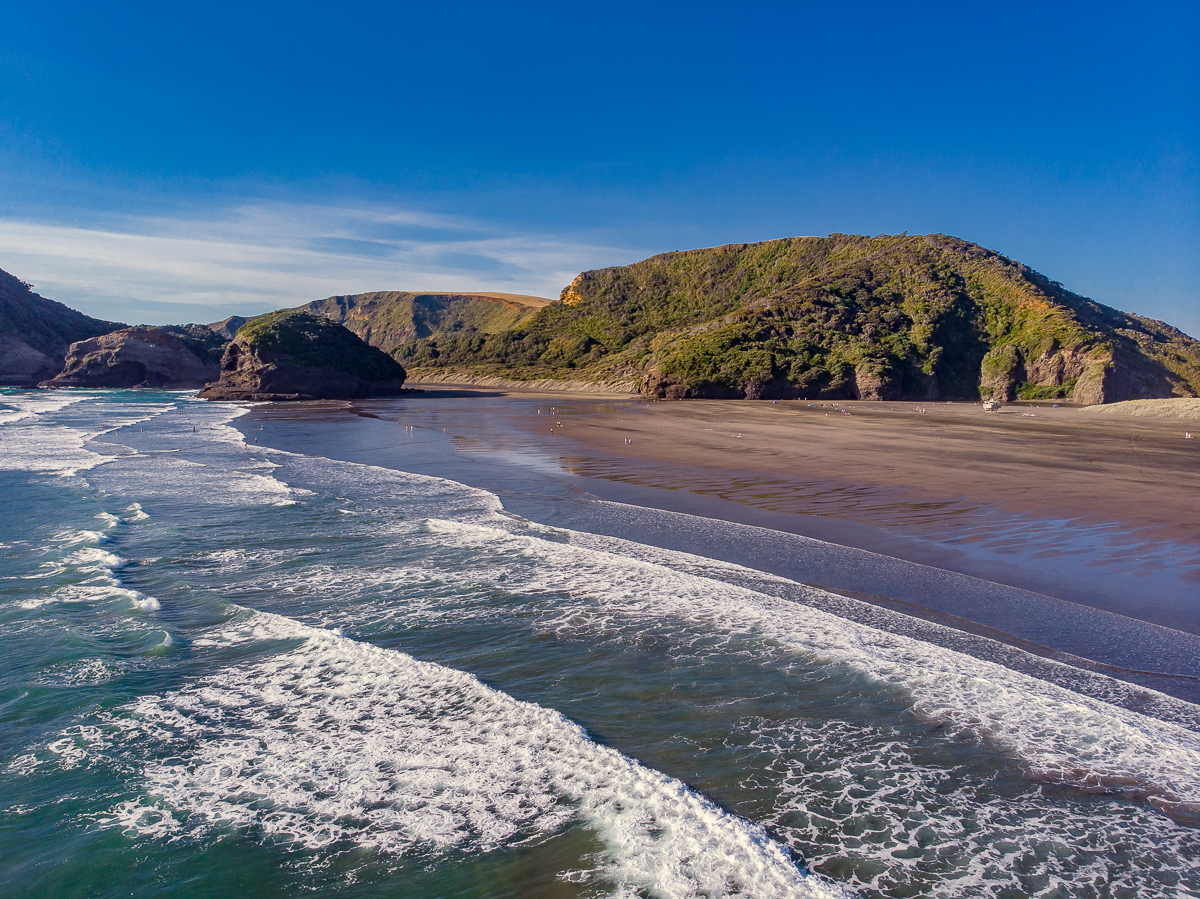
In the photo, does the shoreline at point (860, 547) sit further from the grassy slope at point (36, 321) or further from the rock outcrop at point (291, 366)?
the grassy slope at point (36, 321)

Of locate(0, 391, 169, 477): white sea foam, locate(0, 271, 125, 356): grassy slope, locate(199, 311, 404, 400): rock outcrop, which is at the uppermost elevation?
locate(0, 271, 125, 356): grassy slope

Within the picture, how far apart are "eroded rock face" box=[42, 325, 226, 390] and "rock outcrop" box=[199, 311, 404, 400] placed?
36.5 meters

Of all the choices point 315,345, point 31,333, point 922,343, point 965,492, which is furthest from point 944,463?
point 31,333

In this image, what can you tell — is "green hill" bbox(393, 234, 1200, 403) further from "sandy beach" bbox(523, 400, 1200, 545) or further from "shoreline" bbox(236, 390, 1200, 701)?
"shoreline" bbox(236, 390, 1200, 701)

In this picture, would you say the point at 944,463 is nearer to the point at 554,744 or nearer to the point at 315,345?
the point at 554,744

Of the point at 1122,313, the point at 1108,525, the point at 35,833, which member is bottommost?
the point at 35,833

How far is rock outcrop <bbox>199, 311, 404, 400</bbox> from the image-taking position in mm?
66750

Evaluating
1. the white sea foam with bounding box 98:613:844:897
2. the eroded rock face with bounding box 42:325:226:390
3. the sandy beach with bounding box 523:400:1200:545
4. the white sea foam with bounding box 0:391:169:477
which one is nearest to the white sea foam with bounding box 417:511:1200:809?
the white sea foam with bounding box 98:613:844:897

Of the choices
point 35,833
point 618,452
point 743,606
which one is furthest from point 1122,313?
point 35,833

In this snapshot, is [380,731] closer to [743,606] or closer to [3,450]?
[743,606]

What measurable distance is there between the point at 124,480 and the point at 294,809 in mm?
16299

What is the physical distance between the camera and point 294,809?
4156mm

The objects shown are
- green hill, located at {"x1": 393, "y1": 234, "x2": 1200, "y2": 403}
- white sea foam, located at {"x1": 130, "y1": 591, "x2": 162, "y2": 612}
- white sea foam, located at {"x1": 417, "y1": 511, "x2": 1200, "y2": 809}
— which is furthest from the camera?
green hill, located at {"x1": 393, "y1": 234, "x2": 1200, "y2": 403}

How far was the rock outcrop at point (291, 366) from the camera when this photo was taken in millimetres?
66750
